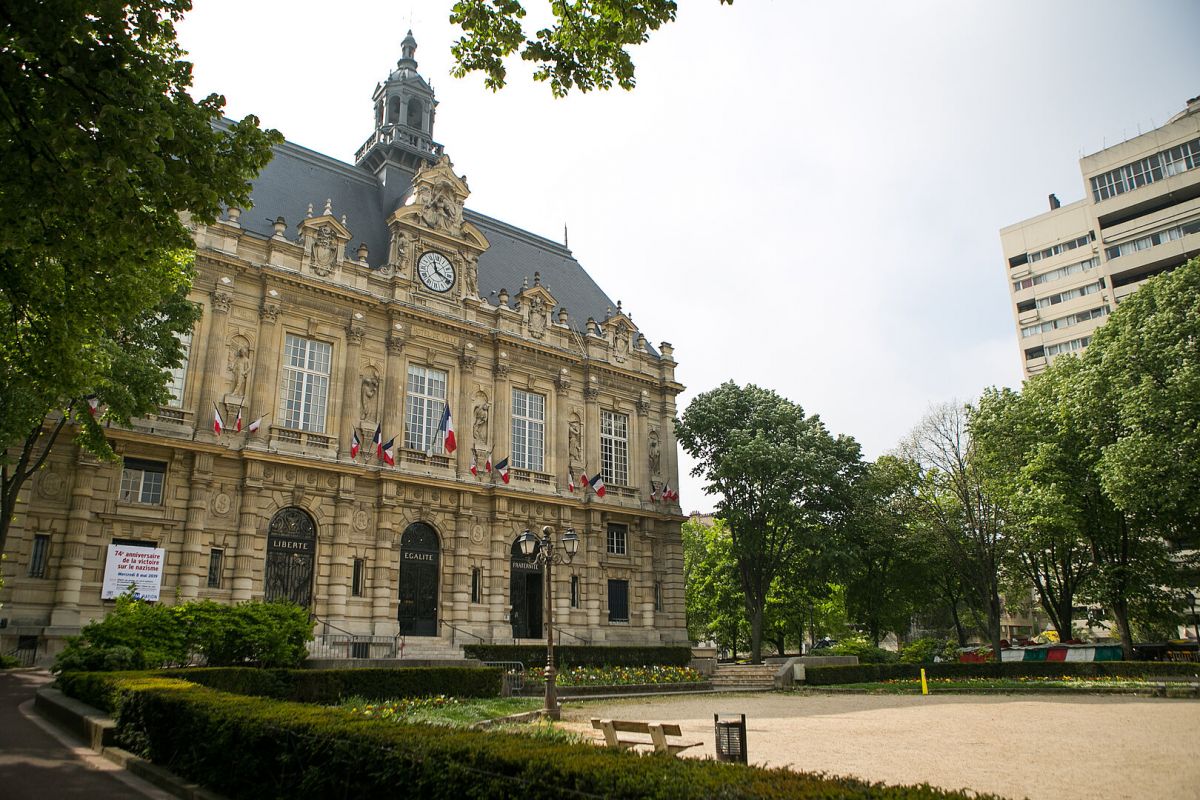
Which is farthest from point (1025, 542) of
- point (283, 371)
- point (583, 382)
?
point (283, 371)

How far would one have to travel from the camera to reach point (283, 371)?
3006cm

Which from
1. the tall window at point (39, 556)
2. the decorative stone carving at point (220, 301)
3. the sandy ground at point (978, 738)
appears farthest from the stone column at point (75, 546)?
the sandy ground at point (978, 738)

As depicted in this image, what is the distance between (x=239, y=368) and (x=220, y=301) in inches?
100

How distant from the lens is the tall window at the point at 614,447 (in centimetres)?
3988

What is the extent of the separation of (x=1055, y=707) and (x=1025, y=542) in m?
14.8

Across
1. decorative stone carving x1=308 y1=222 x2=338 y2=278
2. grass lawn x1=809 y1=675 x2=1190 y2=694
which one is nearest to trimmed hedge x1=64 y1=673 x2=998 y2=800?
decorative stone carving x1=308 y1=222 x2=338 y2=278

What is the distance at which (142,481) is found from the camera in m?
26.2

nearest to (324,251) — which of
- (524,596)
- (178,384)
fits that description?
(178,384)

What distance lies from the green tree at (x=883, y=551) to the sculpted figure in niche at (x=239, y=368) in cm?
2656

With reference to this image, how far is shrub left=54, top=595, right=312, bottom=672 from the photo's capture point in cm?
1767

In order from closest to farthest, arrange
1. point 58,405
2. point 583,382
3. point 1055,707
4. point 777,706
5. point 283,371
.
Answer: point 58,405
point 1055,707
point 777,706
point 283,371
point 583,382

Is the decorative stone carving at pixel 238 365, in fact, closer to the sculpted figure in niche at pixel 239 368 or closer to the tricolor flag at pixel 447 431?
the sculpted figure in niche at pixel 239 368

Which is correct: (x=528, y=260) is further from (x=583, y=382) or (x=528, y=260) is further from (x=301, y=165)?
(x=301, y=165)

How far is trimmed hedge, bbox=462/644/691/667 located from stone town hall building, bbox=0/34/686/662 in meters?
3.07
